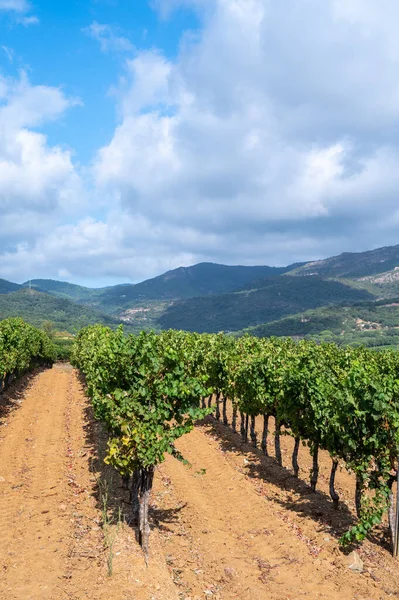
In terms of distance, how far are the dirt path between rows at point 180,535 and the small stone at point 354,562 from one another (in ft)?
0.68

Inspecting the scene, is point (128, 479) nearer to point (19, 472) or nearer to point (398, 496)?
point (19, 472)

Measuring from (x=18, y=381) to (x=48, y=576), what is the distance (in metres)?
42.6

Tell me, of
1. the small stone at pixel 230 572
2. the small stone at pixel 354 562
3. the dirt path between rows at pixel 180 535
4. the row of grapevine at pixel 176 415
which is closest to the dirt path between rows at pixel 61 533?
the dirt path between rows at pixel 180 535

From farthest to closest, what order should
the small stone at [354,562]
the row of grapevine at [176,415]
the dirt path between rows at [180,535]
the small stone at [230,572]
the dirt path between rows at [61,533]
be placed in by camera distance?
1. the small stone at [354,562]
2. the row of grapevine at [176,415]
3. the small stone at [230,572]
4. the dirt path between rows at [180,535]
5. the dirt path between rows at [61,533]

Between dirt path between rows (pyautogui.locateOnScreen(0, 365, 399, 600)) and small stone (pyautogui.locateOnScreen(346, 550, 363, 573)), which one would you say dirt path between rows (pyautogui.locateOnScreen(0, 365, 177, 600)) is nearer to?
dirt path between rows (pyautogui.locateOnScreen(0, 365, 399, 600))

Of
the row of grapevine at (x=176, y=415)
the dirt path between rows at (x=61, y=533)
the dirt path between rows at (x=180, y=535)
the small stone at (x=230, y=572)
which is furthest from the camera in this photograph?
the row of grapevine at (x=176, y=415)

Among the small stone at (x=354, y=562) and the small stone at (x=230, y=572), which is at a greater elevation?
the small stone at (x=230, y=572)

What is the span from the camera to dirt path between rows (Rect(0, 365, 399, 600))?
9633 millimetres

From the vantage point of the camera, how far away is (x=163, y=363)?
11586 millimetres

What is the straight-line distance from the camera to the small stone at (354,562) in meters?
11.0

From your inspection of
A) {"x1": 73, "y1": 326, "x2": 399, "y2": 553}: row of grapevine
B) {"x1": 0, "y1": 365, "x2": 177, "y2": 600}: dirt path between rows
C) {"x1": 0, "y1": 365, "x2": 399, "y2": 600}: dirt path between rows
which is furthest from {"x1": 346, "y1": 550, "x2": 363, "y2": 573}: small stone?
{"x1": 0, "y1": 365, "x2": 177, "y2": 600}: dirt path between rows

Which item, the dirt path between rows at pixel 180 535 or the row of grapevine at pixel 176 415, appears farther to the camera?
the row of grapevine at pixel 176 415

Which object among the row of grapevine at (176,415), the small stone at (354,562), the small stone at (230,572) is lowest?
the small stone at (354,562)

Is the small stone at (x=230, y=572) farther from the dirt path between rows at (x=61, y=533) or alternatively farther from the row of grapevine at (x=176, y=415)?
the row of grapevine at (x=176, y=415)
